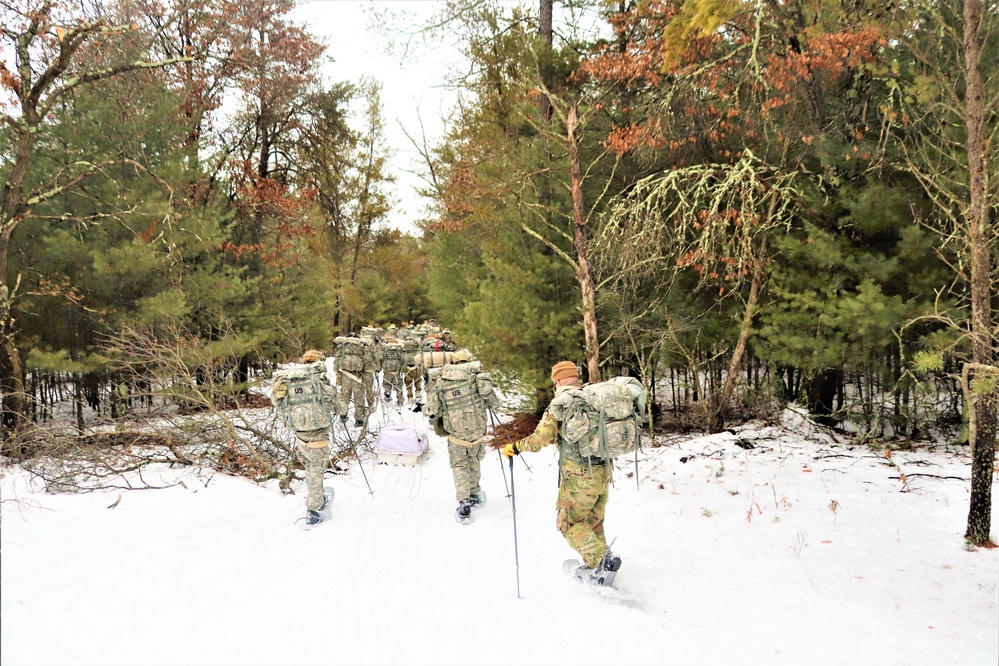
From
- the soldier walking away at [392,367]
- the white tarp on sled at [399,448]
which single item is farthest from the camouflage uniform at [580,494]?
the soldier walking away at [392,367]

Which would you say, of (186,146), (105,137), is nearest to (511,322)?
(105,137)

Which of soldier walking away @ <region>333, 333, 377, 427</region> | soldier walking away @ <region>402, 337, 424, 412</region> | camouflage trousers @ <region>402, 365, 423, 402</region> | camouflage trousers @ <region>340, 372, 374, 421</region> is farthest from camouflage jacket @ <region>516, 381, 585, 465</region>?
camouflage trousers @ <region>402, 365, 423, 402</region>

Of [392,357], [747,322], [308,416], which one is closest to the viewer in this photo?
[308,416]

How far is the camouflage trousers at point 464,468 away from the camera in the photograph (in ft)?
21.6

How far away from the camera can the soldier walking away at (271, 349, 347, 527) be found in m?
6.31

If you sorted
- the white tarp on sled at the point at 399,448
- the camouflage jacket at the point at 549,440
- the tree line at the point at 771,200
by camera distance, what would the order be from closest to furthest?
the camouflage jacket at the point at 549,440
the tree line at the point at 771,200
the white tarp on sled at the point at 399,448

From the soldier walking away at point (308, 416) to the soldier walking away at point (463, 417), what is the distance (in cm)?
138

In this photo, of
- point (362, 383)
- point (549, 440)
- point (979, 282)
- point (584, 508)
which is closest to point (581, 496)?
point (584, 508)

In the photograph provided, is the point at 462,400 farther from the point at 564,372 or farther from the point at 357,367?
the point at 357,367

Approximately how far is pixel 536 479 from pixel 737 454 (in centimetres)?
328

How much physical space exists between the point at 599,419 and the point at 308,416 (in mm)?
3878

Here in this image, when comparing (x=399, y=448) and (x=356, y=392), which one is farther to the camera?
(x=356, y=392)

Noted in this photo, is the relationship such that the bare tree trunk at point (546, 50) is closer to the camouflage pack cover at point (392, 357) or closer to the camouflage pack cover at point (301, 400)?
the camouflage pack cover at point (301, 400)

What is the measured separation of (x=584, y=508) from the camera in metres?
4.49
